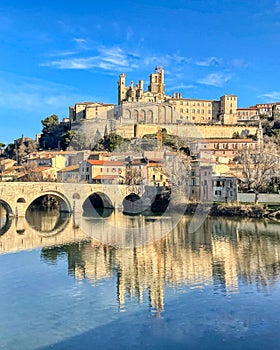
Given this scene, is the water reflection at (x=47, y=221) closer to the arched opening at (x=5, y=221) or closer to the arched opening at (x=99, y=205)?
the arched opening at (x=5, y=221)

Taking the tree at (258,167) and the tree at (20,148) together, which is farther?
the tree at (20,148)

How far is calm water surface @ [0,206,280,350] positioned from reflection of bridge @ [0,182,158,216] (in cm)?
641

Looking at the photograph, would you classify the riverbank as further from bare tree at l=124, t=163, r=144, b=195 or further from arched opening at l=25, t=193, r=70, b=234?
arched opening at l=25, t=193, r=70, b=234

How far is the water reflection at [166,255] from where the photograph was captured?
15.9 m

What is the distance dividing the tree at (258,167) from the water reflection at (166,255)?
713 centimetres

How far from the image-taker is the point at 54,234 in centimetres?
2809

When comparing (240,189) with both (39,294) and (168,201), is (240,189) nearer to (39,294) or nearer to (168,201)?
(168,201)

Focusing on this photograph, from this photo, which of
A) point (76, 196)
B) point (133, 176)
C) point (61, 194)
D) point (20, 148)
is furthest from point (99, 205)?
point (20, 148)

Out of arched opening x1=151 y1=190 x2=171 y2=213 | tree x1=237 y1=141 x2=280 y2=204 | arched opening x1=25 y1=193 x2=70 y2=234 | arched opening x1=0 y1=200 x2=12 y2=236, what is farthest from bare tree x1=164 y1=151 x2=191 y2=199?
arched opening x1=0 y1=200 x2=12 y2=236

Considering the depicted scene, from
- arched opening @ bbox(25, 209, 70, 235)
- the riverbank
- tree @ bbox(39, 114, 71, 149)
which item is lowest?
arched opening @ bbox(25, 209, 70, 235)

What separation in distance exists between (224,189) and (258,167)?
183 inches

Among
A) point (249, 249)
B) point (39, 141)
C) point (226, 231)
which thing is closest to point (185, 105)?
point (39, 141)

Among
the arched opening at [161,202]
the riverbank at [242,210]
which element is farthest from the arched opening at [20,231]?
the arched opening at [161,202]

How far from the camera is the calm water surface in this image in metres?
11.0
